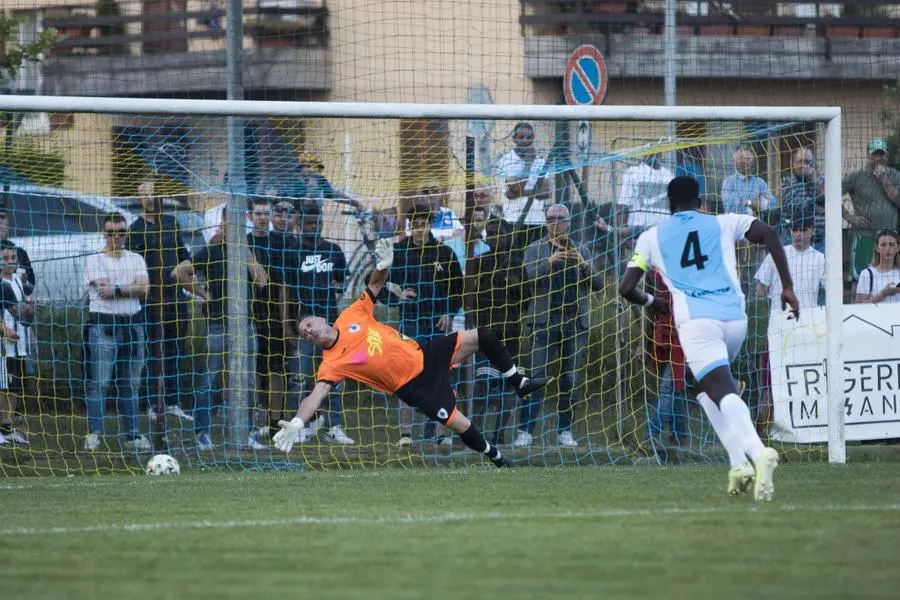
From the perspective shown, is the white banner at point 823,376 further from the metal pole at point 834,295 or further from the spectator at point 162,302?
the spectator at point 162,302

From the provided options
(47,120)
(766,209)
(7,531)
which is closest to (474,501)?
(7,531)

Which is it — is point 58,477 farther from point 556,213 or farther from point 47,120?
point 556,213

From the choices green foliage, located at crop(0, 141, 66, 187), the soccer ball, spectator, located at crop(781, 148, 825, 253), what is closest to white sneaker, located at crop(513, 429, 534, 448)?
spectator, located at crop(781, 148, 825, 253)

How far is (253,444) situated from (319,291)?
1.45 m

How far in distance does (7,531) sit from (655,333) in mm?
6177

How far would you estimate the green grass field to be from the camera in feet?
15.4

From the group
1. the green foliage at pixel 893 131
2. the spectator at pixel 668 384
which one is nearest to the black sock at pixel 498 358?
the spectator at pixel 668 384

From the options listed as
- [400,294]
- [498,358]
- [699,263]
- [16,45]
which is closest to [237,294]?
[400,294]

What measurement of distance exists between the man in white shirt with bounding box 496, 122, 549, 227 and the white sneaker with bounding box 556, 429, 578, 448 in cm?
174

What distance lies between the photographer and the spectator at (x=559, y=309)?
36.9 feet

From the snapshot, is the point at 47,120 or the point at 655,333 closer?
the point at 655,333

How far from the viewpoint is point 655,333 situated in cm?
Answer: 1123

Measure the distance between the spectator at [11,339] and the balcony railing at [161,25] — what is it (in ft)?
18.7

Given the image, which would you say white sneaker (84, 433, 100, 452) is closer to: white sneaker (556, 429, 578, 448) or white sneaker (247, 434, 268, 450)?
white sneaker (247, 434, 268, 450)
